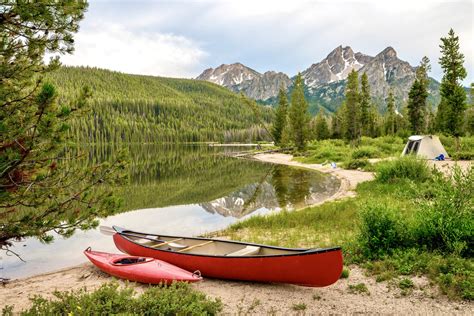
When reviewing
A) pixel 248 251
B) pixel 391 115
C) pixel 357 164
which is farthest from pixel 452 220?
pixel 391 115

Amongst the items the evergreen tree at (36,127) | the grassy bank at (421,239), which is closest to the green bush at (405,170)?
the grassy bank at (421,239)

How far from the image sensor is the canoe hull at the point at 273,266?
270 inches

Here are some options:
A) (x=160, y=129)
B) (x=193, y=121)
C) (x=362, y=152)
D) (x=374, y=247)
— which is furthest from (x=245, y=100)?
(x=193, y=121)

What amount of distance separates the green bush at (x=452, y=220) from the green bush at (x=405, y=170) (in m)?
11.1

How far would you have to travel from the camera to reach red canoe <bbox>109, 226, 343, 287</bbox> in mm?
6914

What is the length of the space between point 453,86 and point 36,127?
40694 mm

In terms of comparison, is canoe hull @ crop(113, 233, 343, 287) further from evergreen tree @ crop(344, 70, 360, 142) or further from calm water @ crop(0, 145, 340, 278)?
evergreen tree @ crop(344, 70, 360, 142)

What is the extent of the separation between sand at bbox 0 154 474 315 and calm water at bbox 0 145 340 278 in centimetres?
135

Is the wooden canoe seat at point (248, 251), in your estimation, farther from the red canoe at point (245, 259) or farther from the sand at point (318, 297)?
the sand at point (318, 297)

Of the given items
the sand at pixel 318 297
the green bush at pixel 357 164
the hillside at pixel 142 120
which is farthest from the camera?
the hillside at pixel 142 120

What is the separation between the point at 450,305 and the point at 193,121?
571ft

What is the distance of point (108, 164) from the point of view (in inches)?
238

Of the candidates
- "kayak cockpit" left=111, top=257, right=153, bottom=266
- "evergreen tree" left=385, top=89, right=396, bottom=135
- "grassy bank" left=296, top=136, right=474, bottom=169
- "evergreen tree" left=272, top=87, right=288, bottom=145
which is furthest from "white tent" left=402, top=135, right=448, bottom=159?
"evergreen tree" left=272, top=87, right=288, bottom=145

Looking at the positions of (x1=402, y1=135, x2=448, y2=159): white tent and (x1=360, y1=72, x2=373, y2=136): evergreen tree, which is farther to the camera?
(x1=360, y1=72, x2=373, y2=136): evergreen tree
